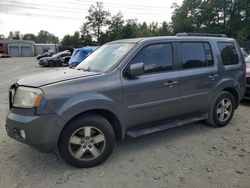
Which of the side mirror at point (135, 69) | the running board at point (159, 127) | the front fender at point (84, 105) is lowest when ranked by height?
the running board at point (159, 127)

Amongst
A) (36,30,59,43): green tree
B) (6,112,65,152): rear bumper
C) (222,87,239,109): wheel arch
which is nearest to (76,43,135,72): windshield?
(6,112,65,152): rear bumper

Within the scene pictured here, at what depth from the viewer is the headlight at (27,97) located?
3.36 metres

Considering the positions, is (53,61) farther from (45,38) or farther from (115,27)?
(45,38)

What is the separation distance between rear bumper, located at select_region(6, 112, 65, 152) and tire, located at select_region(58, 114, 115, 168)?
0.15 metres

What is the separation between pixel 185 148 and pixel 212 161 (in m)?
0.57

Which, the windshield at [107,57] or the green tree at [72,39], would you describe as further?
the green tree at [72,39]

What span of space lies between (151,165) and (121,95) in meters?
1.12

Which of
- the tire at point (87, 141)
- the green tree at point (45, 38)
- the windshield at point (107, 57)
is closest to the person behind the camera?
the tire at point (87, 141)

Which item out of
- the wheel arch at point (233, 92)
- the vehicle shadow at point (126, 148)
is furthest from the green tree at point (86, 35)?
the vehicle shadow at point (126, 148)

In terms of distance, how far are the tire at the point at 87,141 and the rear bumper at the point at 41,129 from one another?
149mm

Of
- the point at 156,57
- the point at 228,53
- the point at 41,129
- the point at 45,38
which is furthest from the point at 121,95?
the point at 45,38

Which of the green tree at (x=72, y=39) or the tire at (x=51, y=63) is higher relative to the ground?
the green tree at (x=72, y=39)

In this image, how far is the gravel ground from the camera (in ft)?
11.0

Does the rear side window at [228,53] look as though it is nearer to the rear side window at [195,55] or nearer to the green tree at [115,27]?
the rear side window at [195,55]
